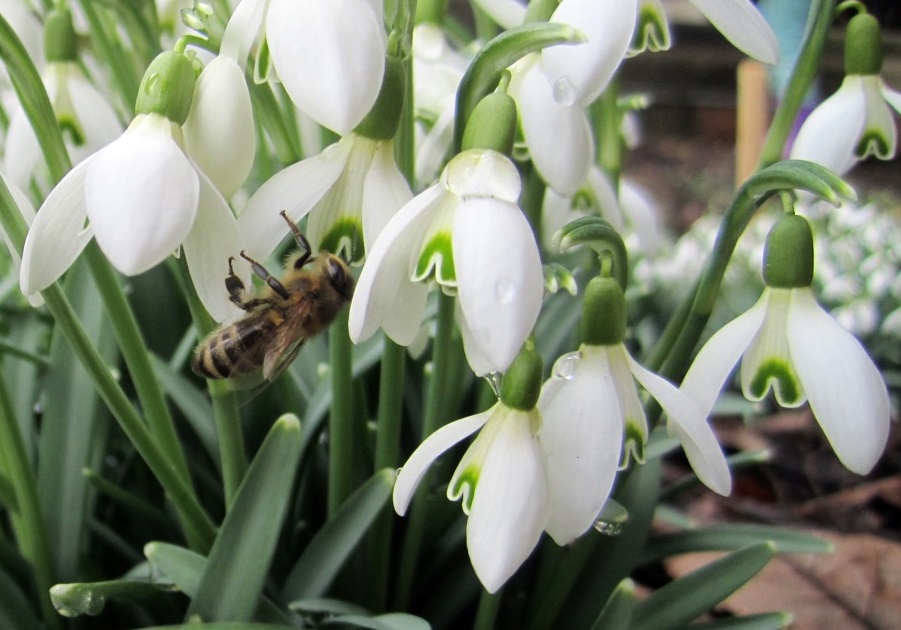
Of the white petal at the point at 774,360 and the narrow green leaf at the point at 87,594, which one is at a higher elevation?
the white petal at the point at 774,360

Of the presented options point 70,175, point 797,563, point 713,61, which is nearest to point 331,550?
point 70,175

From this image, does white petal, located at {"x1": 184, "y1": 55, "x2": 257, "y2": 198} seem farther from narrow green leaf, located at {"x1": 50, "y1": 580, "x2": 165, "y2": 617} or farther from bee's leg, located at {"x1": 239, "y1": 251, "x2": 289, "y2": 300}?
narrow green leaf, located at {"x1": 50, "y1": 580, "x2": 165, "y2": 617}

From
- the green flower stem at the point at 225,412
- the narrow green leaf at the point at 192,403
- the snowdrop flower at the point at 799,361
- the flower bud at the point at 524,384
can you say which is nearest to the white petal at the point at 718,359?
the snowdrop flower at the point at 799,361

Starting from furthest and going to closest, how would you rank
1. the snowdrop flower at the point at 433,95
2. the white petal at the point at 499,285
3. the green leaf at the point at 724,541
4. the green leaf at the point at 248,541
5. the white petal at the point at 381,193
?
the green leaf at the point at 724,541 < the snowdrop flower at the point at 433,95 < the green leaf at the point at 248,541 < the white petal at the point at 381,193 < the white petal at the point at 499,285

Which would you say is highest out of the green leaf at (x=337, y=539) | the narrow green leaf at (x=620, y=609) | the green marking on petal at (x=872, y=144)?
the green marking on petal at (x=872, y=144)

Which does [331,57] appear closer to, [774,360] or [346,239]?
[346,239]

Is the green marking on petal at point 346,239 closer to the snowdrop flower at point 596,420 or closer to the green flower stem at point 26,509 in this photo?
the snowdrop flower at point 596,420

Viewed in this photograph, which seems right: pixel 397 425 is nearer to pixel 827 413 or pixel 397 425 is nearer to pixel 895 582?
pixel 827 413
